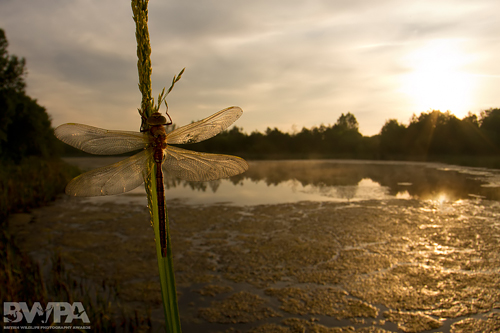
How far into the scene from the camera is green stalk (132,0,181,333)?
1.73 ft

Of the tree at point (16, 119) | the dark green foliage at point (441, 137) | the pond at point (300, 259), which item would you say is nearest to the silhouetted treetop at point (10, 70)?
the tree at point (16, 119)

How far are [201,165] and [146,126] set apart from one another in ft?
1.22

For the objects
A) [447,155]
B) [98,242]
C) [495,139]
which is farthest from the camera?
[447,155]

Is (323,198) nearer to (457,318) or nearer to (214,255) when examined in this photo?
(214,255)

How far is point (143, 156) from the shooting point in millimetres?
807

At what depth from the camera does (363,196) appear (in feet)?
26.9

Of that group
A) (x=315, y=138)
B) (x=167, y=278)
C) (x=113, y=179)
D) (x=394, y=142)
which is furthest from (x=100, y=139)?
(x=315, y=138)

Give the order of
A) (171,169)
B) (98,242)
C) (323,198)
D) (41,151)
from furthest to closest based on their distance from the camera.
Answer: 1. (41,151)
2. (323,198)
3. (98,242)
4. (171,169)

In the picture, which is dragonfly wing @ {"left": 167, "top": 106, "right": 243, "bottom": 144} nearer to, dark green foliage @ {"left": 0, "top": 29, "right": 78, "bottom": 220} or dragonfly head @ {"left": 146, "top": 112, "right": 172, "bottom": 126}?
dragonfly head @ {"left": 146, "top": 112, "right": 172, "bottom": 126}

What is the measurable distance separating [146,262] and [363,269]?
2.70 meters

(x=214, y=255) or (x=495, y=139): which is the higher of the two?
(x=495, y=139)

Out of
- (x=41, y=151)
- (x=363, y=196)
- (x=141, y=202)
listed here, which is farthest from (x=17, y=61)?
(x=363, y=196)

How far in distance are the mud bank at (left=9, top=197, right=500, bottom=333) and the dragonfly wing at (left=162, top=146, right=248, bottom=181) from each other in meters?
2.17

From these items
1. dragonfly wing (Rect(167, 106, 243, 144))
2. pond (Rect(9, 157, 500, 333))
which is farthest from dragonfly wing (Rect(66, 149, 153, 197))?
pond (Rect(9, 157, 500, 333))
